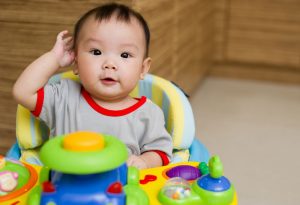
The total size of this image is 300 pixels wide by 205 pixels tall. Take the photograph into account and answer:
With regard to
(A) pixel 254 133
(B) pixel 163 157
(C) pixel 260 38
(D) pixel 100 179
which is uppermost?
(D) pixel 100 179

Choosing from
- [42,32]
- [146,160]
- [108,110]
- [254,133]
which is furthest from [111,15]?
[254,133]

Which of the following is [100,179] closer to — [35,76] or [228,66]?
[35,76]

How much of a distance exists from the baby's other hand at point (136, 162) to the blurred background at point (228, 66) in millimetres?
436

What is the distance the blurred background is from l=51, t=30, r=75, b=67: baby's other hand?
0.23m

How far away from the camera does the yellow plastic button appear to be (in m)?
0.65

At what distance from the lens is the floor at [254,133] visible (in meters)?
1.43

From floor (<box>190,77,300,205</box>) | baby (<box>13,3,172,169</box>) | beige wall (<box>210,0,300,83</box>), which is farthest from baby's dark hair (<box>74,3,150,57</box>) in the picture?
beige wall (<box>210,0,300,83</box>)

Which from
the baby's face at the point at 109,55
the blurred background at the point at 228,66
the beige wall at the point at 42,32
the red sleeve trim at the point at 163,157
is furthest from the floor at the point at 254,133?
the baby's face at the point at 109,55

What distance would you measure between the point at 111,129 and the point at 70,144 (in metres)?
0.31

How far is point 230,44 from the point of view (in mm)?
2408

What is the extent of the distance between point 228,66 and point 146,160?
1608 millimetres

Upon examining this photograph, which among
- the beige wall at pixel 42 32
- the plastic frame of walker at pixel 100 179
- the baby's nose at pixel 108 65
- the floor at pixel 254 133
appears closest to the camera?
the plastic frame of walker at pixel 100 179

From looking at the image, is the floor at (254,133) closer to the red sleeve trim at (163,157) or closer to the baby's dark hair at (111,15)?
the red sleeve trim at (163,157)

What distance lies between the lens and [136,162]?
0.92 m
